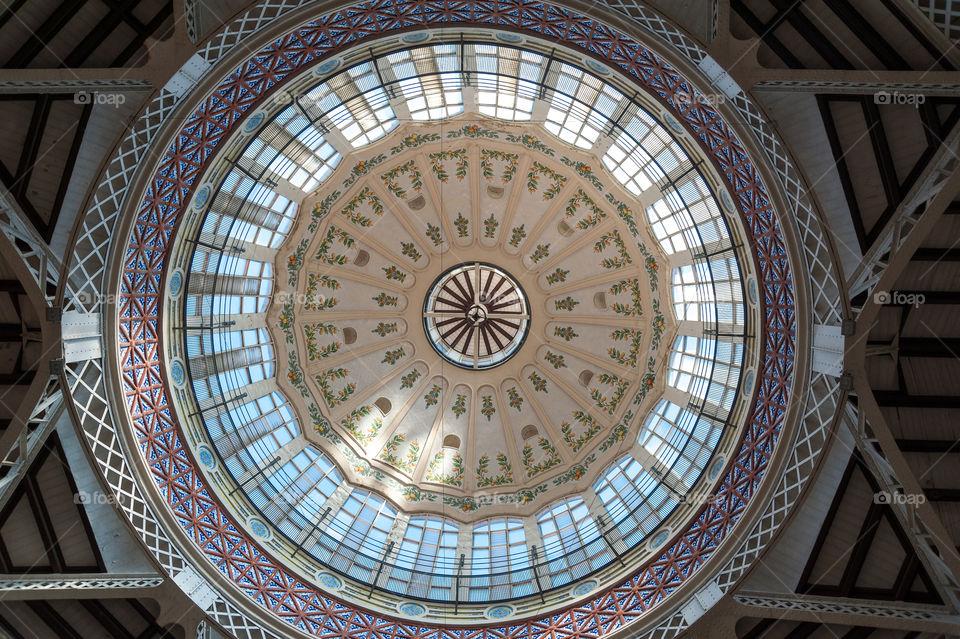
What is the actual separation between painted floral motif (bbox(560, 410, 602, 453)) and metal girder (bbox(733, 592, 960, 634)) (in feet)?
34.1

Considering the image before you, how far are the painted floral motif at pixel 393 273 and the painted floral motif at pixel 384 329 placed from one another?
6.53 feet

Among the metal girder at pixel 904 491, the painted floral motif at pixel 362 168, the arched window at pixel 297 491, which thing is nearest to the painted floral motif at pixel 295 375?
the arched window at pixel 297 491

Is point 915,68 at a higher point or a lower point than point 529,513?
higher

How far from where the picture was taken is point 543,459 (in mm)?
27047

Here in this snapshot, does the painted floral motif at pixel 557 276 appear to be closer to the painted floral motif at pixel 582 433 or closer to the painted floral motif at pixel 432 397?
the painted floral motif at pixel 582 433

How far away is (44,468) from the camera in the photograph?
16.3m

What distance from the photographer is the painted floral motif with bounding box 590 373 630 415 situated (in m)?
26.6

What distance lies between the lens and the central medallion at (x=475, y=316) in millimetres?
28891

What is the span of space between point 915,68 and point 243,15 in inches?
597

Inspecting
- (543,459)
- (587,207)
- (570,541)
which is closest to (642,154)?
(587,207)

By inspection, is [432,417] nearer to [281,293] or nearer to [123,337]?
[281,293]

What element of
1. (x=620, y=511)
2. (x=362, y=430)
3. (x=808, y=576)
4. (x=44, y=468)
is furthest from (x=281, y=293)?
(x=808, y=576)

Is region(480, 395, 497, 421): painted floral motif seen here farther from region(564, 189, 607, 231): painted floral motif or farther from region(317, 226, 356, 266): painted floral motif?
region(317, 226, 356, 266): painted floral motif

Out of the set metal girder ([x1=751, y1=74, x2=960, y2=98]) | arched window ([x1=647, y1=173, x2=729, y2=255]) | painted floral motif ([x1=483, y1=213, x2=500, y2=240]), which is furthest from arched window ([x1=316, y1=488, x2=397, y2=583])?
metal girder ([x1=751, y1=74, x2=960, y2=98])
